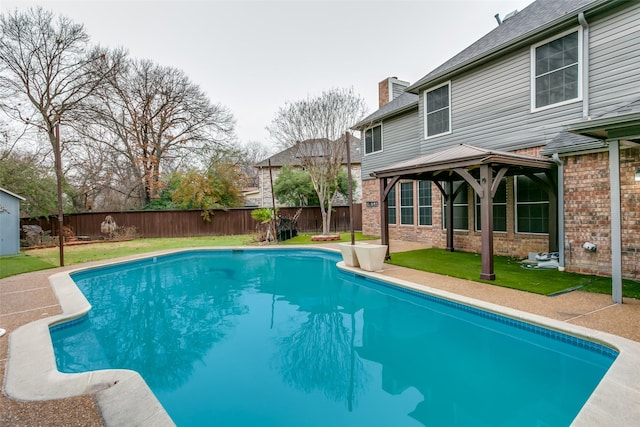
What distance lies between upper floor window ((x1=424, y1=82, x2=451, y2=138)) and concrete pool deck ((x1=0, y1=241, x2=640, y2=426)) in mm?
5618

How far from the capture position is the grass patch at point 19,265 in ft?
28.3

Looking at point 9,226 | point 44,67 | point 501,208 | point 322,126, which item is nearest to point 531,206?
point 501,208

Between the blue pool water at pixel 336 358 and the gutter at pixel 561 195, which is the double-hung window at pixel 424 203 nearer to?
the gutter at pixel 561 195

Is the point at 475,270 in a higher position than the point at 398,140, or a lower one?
lower

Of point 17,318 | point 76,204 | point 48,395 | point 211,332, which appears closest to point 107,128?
point 76,204

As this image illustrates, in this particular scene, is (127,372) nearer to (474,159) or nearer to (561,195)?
(474,159)

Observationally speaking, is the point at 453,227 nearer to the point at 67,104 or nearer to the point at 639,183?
the point at 639,183

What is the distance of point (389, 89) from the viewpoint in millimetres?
15477

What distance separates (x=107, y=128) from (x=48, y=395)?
21.1 meters

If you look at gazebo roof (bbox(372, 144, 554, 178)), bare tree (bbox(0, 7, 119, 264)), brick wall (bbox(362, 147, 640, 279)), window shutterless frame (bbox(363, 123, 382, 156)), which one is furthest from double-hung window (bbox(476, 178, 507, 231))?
bare tree (bbox(0, 7, 119, 264))

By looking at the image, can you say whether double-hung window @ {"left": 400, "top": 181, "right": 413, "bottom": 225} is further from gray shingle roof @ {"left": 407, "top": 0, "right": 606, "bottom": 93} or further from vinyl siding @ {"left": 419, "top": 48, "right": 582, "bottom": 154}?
gray shingle roof @ {"left": 407, "top": 0, "right": 606, "bottom": 93}

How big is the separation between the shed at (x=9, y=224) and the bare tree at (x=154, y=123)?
7962mm

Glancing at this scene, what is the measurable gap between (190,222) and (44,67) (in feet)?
34.5

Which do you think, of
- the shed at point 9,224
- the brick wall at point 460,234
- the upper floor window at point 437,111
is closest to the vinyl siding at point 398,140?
the upper floor window at point 437,111
